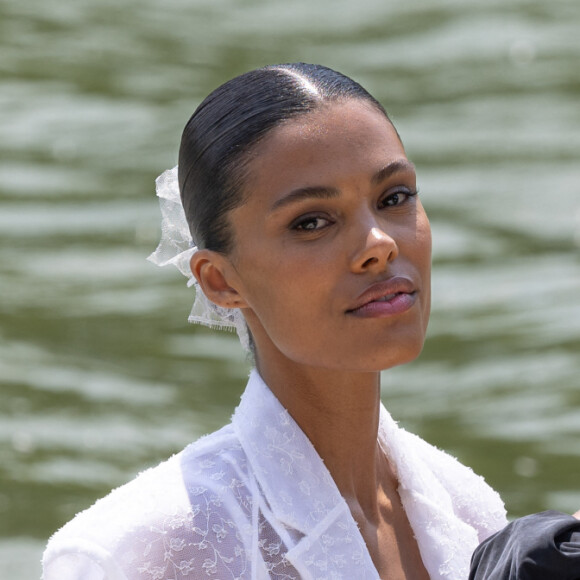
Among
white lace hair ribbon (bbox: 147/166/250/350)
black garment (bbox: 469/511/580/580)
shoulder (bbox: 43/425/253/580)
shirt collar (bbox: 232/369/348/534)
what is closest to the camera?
black garment (bbox: 469/511/580/580)

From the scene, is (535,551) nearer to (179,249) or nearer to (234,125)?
(234,125)

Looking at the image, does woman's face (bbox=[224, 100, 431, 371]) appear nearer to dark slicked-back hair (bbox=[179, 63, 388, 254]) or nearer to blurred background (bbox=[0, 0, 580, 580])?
dark slicked-back hair (bbox=[179, 63, 388, 254])

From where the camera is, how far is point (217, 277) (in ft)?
6.33

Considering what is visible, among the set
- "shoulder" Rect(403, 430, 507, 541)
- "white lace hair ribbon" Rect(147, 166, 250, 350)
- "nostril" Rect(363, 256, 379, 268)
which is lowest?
"shoulder" Rect(403, 430, 507, 541)

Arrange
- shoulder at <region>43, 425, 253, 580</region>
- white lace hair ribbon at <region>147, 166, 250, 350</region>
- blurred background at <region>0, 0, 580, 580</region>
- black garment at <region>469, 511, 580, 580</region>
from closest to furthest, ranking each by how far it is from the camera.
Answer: black garment at <region>469, 511, 580, 580</region>
shoulder at <region>43, 425, 253, 580</region>
white lace hair ribbon at <region>147, 166, 250, 350</region>
blurred background at <region>0, 0, 580, 580</region>

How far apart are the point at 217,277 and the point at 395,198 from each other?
0.90 ft

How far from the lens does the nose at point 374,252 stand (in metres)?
1.77

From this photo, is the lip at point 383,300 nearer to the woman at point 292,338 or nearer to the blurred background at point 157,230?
the woman at point 292,338

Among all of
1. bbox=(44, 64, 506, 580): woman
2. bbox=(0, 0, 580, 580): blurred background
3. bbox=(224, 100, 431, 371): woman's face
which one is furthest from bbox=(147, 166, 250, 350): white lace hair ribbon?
bbox=(0, 0, 580, 580): blurred background

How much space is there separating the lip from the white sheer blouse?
22 centimetres

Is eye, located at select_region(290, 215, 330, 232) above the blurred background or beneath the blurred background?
above

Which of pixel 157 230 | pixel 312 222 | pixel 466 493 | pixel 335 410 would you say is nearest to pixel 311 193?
pixel 312 222

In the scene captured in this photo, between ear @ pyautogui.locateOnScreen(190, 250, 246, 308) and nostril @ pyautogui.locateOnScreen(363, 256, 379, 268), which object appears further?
ear @ pyautogui.locateOnScreen(190, 250, 246, 308)

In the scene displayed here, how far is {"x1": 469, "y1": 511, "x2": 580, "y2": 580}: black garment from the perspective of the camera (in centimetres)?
157
